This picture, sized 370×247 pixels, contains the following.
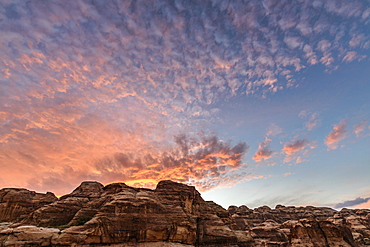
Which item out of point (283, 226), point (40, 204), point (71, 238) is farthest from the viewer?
point (283, 226)

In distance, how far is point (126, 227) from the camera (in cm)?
3978

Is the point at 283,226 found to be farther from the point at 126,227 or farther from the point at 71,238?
the point at 71,238

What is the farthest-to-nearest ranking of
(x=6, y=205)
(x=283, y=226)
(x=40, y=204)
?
(x=283, y=226)
(x=40, y=204)
(x=6, y=205)

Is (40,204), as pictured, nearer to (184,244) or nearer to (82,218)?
(82,218)

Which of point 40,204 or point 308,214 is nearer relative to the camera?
point 40,204

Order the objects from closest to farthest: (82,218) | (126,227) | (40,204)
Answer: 1. (126,227)
2. (82,218)
3. (40,204)

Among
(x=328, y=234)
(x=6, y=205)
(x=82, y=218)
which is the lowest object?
(x=328, y=234)

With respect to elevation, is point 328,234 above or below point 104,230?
below

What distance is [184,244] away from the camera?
4353 centimetres

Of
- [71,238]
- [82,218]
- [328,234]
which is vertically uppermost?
[82,218]

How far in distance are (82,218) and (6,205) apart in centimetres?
3924

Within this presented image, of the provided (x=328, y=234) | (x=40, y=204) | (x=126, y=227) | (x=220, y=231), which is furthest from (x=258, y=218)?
(x=40, y=204)

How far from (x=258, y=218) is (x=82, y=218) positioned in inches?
4609

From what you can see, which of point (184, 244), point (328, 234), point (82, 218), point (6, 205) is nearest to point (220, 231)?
point (184, 244)
